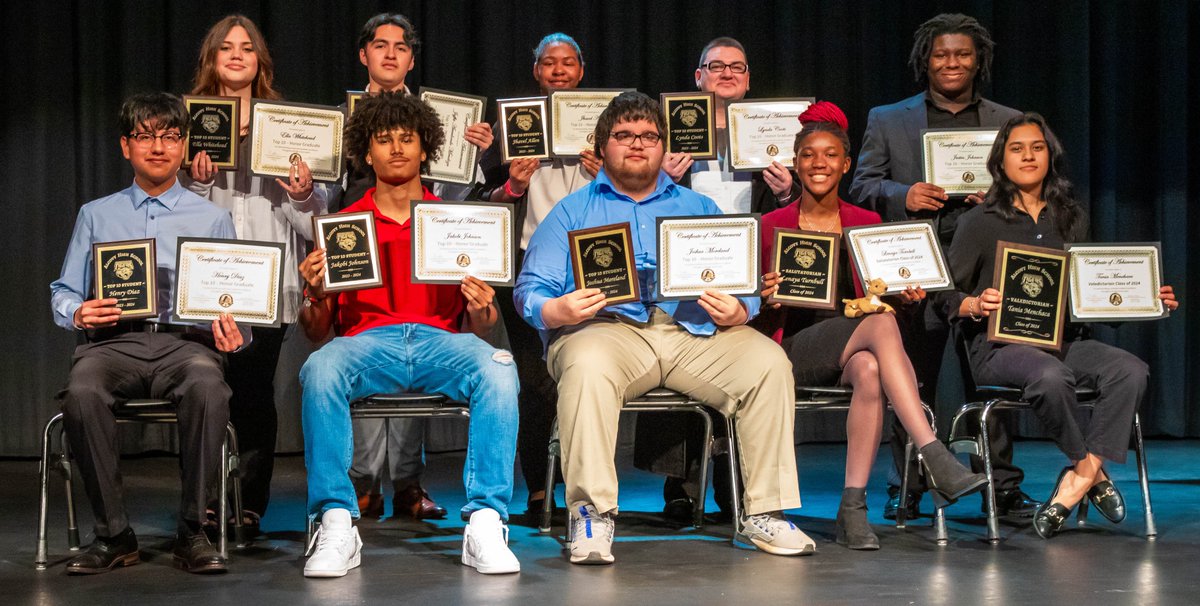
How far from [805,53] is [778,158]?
2581mm

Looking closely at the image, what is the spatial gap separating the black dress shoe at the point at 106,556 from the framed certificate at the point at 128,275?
670 millimetres

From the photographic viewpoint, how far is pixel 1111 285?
439 cm

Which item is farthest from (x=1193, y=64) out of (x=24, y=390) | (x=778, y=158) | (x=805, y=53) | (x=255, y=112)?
(x=24, y=390)

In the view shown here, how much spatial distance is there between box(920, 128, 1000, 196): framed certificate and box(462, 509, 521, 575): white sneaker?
2.18 meters

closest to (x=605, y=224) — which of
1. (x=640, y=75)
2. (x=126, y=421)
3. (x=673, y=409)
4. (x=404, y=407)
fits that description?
(x=673, y=409)

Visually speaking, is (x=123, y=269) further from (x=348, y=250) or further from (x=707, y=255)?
(x=707, y=255)

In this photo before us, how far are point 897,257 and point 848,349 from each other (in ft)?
1.22

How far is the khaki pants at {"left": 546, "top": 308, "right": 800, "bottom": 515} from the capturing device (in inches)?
149

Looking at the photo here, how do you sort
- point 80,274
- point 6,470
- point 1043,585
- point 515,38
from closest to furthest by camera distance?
point 1043,585
point 80,274
point 6,470
point 515,38

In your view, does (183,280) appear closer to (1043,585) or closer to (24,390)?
(1043,585)

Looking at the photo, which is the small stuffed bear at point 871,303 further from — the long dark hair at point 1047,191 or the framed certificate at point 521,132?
the framed certificate at point 521,132

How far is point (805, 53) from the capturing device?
718 centimetres

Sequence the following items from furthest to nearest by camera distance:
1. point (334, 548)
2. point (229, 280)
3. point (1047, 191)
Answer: point (1047, 191), point (229, 280), point (334, 548)

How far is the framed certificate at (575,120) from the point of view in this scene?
4.73 metres
